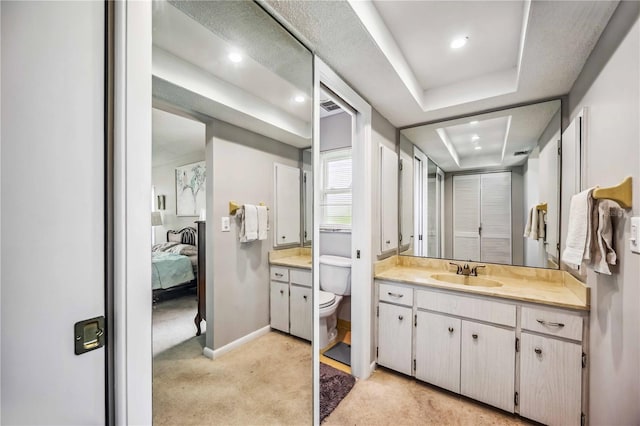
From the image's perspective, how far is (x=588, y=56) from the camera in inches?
57.9

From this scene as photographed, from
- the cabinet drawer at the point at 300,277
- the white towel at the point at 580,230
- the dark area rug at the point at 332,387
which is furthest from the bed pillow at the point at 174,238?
the white towel at the point at 580,230

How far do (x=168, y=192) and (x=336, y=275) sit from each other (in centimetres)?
203

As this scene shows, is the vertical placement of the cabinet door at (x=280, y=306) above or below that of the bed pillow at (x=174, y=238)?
below

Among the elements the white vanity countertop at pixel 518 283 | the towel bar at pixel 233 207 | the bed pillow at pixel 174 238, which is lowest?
the white vanity countertop at pixel 518 283

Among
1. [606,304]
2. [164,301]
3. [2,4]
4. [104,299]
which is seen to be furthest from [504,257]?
[2,4]

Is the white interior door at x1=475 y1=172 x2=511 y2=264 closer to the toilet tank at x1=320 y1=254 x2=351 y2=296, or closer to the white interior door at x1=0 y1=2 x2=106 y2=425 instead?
the toilet tank at x1=320 y1=254 x2=351 y2=296

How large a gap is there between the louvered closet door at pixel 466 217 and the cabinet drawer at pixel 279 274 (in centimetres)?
173

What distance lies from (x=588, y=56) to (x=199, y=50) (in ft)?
6.66

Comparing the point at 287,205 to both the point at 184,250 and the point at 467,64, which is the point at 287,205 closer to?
the point at 184,250

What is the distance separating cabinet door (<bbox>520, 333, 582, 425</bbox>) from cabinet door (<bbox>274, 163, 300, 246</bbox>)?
1628mm

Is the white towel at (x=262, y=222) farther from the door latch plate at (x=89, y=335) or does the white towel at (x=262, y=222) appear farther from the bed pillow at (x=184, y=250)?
the door latch plate at (x=89, y=335)

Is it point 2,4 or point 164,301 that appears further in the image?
point 164,301

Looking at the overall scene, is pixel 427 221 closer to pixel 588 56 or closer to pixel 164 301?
pixel 588 56

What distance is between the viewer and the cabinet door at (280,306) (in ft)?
4.92
